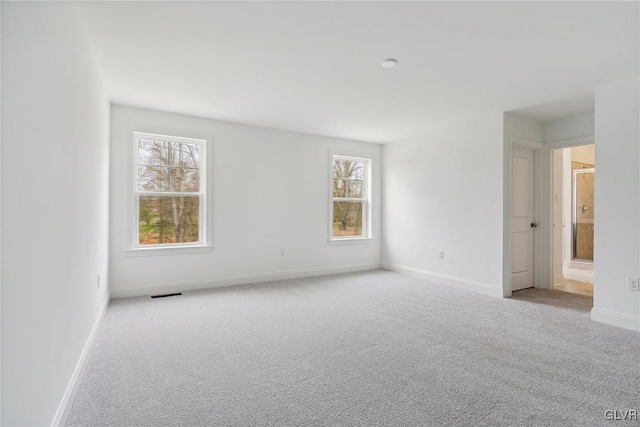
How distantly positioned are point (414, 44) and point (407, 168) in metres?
3.37

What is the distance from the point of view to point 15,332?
1212 mm

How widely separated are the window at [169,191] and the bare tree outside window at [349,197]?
2367mm

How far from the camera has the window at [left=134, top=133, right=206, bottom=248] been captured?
434 centimetres

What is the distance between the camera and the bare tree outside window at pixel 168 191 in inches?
171

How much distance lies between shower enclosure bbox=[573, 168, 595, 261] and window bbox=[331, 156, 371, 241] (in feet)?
14.1

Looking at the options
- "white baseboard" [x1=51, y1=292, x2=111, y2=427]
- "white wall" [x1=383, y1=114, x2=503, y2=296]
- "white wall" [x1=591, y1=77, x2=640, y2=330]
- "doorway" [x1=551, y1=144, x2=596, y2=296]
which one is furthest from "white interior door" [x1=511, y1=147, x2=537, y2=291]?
"white baseboard" [x1=51, y1=292, x2=111, y2=427]

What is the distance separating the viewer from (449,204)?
5016mm

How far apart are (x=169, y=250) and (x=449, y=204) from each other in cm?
412

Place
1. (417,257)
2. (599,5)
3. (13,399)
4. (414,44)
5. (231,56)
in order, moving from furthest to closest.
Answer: (417,257)
(231,56)
(414,44)
(599,5)
(13,399)

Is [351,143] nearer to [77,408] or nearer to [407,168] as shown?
[407,168]

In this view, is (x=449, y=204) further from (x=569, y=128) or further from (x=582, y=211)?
(x=582, y=211)

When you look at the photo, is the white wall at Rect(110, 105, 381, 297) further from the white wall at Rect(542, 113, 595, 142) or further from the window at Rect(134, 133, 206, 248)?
the white wall at Rect(542, 113, 595, 142)

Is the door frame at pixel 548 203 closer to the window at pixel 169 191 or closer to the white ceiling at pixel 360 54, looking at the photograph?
the white ceiling at pixel 360 54

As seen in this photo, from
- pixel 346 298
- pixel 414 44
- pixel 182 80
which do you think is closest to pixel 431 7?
pixel 414 44
